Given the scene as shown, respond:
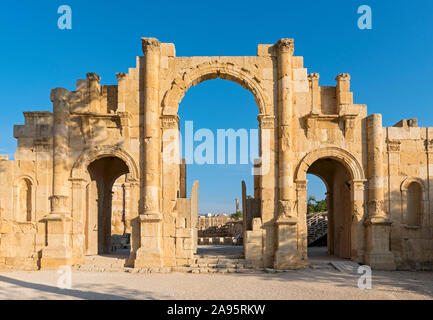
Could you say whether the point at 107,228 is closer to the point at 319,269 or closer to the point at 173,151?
the point at 173,151

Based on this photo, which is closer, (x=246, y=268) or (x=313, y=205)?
(x=246, y=268)

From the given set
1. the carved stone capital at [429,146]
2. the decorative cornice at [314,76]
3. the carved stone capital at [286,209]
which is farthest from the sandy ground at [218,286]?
the decorative cornice at [314,76]

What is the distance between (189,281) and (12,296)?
431 cm

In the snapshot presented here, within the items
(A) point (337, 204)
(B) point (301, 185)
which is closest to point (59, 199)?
(B) point (301, 185)

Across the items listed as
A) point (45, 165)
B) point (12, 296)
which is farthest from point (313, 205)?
point (12, 296)

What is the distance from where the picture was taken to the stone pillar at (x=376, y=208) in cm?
1245

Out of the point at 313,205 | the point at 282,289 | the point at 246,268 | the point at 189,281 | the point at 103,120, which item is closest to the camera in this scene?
the point at 282,289

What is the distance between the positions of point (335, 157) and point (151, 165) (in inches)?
251

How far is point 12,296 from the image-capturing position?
8.50 m

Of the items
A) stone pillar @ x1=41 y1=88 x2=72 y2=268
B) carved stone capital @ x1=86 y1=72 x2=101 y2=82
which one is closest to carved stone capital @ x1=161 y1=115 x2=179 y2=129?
carved stone capital @ x1=86 y1=72 x2=101 y2=82

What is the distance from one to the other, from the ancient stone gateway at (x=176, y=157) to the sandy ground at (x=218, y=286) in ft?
4.26

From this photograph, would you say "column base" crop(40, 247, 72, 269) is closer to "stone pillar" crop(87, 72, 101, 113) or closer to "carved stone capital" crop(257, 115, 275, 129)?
"stone pillar" crop(87, 72, 101, 113)

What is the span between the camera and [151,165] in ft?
42.1

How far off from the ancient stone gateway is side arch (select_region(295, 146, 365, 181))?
0.03 m
